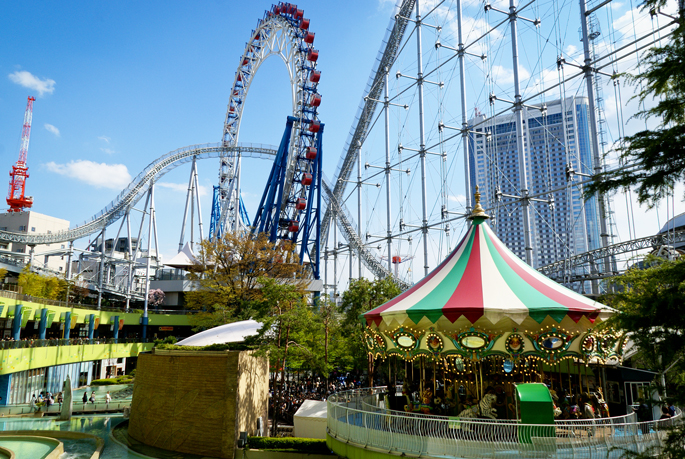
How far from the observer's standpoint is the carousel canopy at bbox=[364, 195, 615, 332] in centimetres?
1020

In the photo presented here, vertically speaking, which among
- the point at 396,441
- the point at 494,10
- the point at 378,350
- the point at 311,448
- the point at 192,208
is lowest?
the point at 311,448

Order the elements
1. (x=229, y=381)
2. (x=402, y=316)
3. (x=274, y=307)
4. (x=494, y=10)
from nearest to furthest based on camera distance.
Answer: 1. (x=402, y=316)
2. (x=229, y=381)
3. (x=274, y=307)
4. (x=494, y=10)

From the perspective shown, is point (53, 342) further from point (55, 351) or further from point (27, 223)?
point (27, 223)

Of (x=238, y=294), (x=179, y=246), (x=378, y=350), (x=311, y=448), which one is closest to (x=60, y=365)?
(x=238, y=294)

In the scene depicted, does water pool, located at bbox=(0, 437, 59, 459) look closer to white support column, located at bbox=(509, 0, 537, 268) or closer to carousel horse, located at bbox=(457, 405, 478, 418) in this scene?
carousel horse, located at bbox=(457, 405, 478, 418)

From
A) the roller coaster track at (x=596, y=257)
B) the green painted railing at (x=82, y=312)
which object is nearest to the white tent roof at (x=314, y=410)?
the roller coaster track at (x=596, y=257)

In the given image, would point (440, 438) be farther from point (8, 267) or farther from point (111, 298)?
point (111, 298)

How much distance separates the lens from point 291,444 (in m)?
14.7

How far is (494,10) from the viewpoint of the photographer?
76.2 feet

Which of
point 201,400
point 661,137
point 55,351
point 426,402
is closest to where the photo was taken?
point 661,137

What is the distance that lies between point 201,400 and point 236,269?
1503cm

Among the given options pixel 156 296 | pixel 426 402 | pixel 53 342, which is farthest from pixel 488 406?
pixel 156 296

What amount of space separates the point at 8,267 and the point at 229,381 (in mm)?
31273

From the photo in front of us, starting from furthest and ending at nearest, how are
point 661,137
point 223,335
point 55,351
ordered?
point 55,351, point 223,335, point 661,137
